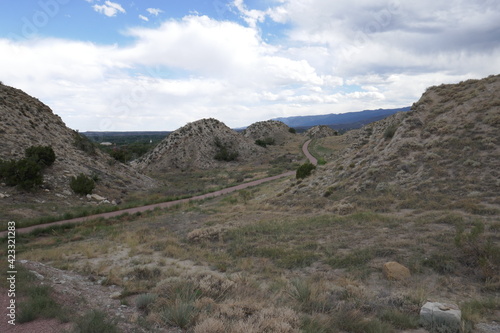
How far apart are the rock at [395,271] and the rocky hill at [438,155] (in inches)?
246

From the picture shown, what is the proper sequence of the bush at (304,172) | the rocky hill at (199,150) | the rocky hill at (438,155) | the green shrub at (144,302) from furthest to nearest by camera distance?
the rocky hill at (199,150) → the bush at (304,172) → the rocky hill at (438,155) → the green shrub at (144,302)

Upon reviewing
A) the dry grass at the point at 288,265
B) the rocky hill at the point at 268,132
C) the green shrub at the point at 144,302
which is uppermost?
the rocky hill at the point at 268,132

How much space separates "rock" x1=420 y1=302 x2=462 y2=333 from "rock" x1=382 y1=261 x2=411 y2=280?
6.42 ft

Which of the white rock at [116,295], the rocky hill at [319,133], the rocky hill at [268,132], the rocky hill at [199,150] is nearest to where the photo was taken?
the white rock at [116,295]

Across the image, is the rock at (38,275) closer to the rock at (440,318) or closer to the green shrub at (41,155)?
the rock at (440,318)

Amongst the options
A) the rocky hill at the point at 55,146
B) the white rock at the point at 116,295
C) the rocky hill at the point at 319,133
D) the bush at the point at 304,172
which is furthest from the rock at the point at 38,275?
the rocky hill at the point at 319,133

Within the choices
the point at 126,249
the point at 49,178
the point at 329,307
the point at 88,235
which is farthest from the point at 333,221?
the point at 49,178

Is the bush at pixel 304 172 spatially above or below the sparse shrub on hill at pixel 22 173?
below

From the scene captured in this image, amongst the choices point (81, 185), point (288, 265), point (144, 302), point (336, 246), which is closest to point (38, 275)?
point (144, 302)

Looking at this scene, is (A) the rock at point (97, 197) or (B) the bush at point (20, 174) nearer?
(B) the bush at point (20, 174)

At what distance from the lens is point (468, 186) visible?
12273 millimetres

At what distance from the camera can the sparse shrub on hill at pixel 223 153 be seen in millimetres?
51188

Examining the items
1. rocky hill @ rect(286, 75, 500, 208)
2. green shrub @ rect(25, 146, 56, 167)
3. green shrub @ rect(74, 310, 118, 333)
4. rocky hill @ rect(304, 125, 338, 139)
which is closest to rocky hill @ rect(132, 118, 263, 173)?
green shrub @ rect(25, 146, 56, 167)

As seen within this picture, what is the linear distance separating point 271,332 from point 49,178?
71.9ft
